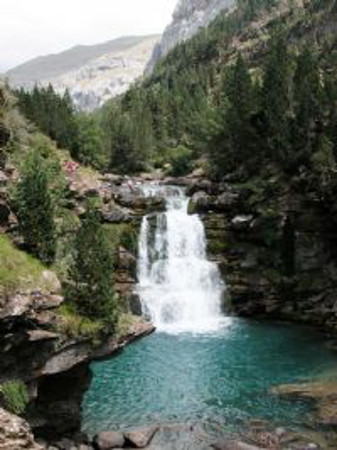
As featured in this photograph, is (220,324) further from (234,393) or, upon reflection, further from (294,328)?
(234,393)

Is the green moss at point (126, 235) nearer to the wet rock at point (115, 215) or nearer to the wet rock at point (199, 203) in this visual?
the wet rock at point (115, 215)

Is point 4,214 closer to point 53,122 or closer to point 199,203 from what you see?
point 199,203

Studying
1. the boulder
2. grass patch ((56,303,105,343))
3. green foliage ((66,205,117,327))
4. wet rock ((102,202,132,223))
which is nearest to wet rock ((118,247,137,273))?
wet rock ((102,202,132,223))

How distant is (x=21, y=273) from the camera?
29.2m

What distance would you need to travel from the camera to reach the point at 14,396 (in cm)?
2694

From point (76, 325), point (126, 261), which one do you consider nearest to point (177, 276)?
point (126, 261)

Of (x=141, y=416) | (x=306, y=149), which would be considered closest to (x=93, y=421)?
(x=141, y=416)

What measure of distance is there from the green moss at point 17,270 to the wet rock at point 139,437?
38.5 ft

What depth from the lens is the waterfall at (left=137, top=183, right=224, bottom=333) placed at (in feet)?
224

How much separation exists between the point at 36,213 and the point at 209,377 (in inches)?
907

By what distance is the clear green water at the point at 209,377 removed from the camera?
40625mm

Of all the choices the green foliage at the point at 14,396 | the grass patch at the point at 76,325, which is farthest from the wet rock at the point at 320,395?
the green foliage at the point at 14,396

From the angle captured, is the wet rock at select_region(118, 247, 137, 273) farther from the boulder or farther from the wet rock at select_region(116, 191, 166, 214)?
the boulder

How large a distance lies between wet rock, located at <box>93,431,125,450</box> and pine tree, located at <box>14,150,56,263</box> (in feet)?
35.1
